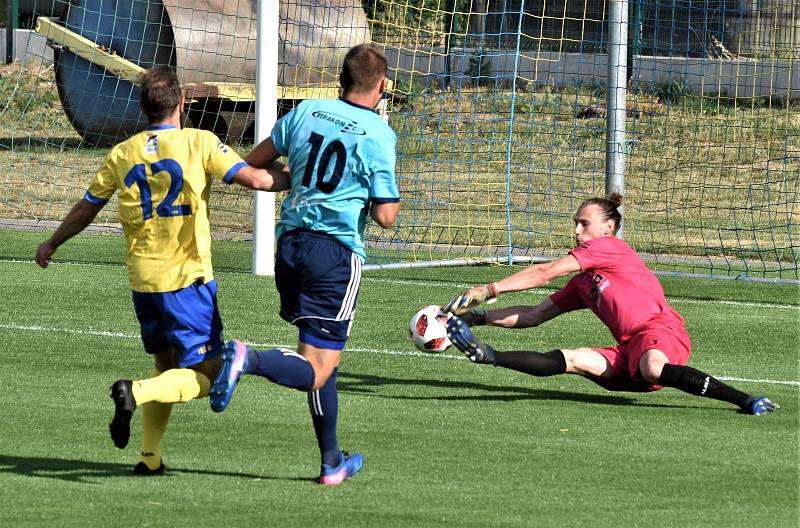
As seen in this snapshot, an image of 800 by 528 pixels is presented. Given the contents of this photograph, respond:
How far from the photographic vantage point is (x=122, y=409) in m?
5.56

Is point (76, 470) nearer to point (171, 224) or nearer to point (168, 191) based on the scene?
point (171, 224)

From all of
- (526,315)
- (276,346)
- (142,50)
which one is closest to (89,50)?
(142,50)

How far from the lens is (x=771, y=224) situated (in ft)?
54.3

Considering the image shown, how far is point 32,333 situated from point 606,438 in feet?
14.6

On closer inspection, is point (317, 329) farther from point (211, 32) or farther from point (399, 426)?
point (211, 32)

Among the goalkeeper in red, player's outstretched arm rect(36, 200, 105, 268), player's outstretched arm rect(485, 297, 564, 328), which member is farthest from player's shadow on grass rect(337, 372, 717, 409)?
player's outstretched arm rect(36, 200, 105, 268)

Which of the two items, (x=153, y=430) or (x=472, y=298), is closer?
(x=153, y=430)

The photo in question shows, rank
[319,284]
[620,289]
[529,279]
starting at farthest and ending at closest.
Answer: [620,289] < [529,279] < [319,284]

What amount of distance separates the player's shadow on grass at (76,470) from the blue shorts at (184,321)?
1.63 ft

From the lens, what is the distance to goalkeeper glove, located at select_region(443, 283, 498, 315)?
288 inches

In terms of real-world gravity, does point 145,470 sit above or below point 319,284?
below

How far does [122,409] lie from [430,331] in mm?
2441

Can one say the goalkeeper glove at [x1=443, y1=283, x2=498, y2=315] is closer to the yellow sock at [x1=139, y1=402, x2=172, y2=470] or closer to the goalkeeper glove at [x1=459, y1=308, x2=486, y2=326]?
the goalkeeper glove at [x1=459, y1=308, x2=486, y2=326]

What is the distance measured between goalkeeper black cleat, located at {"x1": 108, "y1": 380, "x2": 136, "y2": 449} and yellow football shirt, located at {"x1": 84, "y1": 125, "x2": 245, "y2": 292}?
52cm
